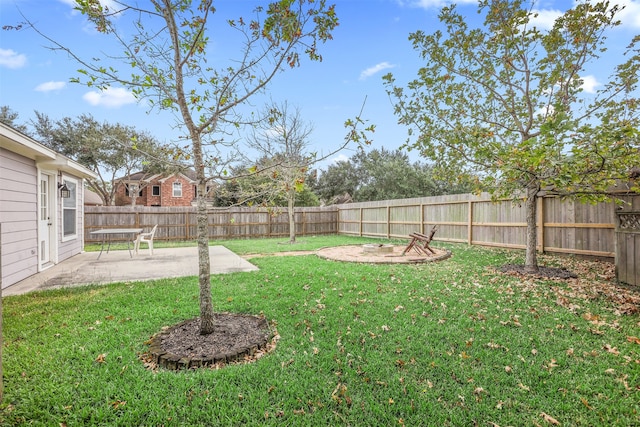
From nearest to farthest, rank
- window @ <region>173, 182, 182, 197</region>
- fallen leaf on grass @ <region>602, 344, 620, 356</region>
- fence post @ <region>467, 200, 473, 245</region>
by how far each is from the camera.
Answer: fallen leaf on grass @ <region>602, 344, 620, 356</region> < fence post @ <region>467, 200, 473, 245</region> < window @ <region>173, 182, 182, 197</region>

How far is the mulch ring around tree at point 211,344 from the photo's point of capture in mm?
2734

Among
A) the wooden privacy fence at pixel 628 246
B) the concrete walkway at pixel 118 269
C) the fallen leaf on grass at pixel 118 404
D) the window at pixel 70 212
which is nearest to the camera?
the fallen leaf on grass at pixel 118 404

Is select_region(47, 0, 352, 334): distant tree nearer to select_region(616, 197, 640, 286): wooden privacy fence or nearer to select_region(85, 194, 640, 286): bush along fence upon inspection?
select_region(85, 194, 640, 286): bush along fence

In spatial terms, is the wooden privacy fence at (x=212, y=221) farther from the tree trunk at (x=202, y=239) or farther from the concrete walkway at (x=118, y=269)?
the tree trunk at (x=202, y=239)

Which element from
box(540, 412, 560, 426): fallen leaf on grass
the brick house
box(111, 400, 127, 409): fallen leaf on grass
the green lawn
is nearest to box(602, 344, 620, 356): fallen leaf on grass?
the green lawn

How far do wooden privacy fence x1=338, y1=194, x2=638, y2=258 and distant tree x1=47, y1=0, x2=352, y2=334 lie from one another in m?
6.27

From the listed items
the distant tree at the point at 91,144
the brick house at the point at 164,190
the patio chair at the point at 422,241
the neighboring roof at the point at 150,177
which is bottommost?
the patio chair at the point at 422,241

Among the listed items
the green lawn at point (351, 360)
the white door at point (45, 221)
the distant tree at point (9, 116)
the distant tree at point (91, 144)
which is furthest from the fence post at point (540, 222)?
the distant tree at point (9, 116)

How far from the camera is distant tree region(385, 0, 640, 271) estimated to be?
199 inches

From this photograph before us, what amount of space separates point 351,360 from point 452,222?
29.9 feet

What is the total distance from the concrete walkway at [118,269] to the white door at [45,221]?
1.17ft

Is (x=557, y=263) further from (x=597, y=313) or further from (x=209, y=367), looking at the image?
(x=209, y=367)

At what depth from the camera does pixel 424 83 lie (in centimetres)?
664

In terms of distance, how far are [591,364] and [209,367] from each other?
348 centimetres
